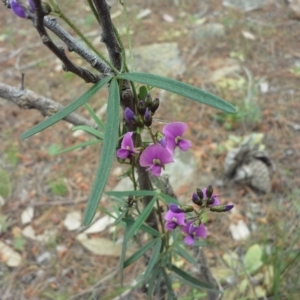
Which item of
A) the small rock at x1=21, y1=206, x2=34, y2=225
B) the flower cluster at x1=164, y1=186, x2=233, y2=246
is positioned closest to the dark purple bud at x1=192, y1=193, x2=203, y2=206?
the flower cluster at x1=164, y1=186, x2=233, y2=246

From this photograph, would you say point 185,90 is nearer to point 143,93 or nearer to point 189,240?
point 143,93

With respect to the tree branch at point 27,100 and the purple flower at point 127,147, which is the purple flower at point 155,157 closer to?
the purple flower at point 127,147

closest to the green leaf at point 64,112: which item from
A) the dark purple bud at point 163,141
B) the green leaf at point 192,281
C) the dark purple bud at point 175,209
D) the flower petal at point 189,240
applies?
the dark purple bud at point 163,141

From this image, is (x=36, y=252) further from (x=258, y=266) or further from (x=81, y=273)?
(x=258, y=266)

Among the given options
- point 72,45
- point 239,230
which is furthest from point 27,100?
point 239,230

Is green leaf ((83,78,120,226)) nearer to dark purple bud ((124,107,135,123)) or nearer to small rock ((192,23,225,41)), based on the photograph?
dark purple bud ((124,107,135,123))

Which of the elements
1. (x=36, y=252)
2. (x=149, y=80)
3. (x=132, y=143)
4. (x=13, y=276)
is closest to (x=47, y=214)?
(x=36, y=252)

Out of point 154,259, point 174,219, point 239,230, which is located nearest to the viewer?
point 174,219
